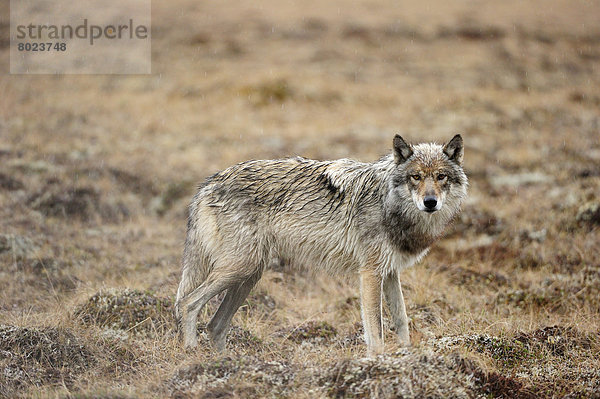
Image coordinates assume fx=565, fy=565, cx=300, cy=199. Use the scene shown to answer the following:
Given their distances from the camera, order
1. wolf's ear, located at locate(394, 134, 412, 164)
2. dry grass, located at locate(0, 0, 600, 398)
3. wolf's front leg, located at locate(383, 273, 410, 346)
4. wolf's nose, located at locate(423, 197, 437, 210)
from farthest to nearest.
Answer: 1. wolf's front leg, located at locate(383, 273, 410, 346)
2. wolf's ear, located at locate(394, 134, 412, 164)
3. dry grass, located at locate(0, 0, 600, 398)
4. wolf's nose, located at locate(423, 197, 437, 210)

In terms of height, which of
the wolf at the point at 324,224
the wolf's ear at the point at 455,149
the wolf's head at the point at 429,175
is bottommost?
the wolf at the point at 324,224

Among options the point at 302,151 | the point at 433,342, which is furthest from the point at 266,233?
the point at 302,151

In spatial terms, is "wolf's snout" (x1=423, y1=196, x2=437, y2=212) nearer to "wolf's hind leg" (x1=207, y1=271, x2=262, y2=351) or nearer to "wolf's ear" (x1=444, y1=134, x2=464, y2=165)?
"wolf's ear" (x1=444, y1=134, x2=464, y2=165)

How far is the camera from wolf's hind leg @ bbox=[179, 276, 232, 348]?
253 inches

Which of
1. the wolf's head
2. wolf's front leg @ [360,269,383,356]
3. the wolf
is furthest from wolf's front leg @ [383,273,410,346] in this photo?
the wolf's head

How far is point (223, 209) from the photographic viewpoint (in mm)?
6574

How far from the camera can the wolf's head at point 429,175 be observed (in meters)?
Result: 5.72

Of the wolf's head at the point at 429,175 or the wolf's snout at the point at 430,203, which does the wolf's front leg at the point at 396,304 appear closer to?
the wolf's head at the point at 429,175

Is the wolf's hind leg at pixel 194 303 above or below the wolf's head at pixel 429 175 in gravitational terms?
below

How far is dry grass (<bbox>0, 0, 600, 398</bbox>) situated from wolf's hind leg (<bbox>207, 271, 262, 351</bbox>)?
0.20m

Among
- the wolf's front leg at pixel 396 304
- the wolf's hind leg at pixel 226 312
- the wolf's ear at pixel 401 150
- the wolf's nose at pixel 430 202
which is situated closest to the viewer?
Answer: the wolf's nose at pixel 430 202

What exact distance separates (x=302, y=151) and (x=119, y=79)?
13560 millimetres

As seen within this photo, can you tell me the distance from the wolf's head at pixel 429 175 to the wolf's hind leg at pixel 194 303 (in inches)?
89.6

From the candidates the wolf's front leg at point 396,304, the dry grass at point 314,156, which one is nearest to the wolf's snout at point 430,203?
the wolf's front leg at point 396,304
